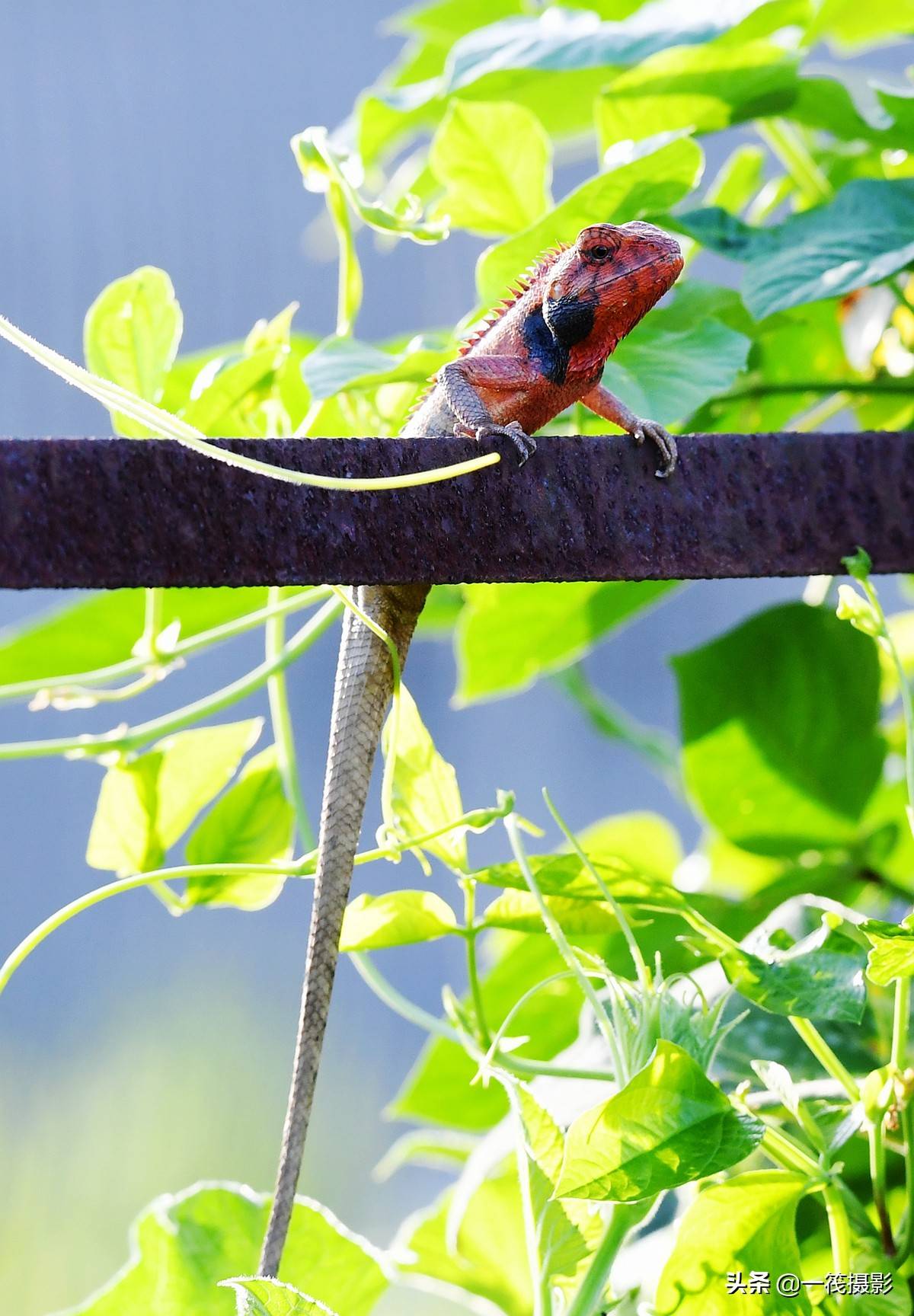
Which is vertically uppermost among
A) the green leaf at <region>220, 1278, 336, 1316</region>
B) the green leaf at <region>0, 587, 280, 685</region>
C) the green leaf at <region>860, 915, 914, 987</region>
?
the green leaf at <region>0, 587, 280, 685</region>

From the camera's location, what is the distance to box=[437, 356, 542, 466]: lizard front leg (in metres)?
0.45

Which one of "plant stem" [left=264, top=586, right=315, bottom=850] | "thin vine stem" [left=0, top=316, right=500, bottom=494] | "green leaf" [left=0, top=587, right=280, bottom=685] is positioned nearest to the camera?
"thin vine stem" [left=0, top=316, right=500, bottom=494]

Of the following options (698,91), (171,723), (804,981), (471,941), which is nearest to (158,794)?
(171,723)

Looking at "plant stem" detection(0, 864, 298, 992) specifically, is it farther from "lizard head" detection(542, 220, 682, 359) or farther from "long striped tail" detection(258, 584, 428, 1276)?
"lizard head" detection(542, 220, 682, 359)

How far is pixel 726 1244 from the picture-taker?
376 millimetres

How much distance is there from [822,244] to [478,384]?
5.7 inches

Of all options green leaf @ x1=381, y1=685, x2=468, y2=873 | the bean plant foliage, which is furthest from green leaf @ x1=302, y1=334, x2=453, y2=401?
green leaf @ x1=381, y1=685, x2=468, y2=873

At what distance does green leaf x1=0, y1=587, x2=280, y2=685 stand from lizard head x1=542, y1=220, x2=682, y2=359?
0.19 metres

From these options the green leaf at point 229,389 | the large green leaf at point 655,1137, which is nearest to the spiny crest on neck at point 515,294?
the green leaf at point 229,389

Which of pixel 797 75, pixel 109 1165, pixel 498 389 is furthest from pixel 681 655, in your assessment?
pixel 109 1165

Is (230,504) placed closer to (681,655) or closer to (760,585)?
(681,655)

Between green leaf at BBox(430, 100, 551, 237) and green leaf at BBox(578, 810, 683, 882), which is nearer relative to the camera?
green leaf at BBox(430, 100, 551, 237)

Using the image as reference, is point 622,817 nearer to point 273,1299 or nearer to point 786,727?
point 786,727

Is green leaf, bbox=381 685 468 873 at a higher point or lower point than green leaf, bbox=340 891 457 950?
higher
